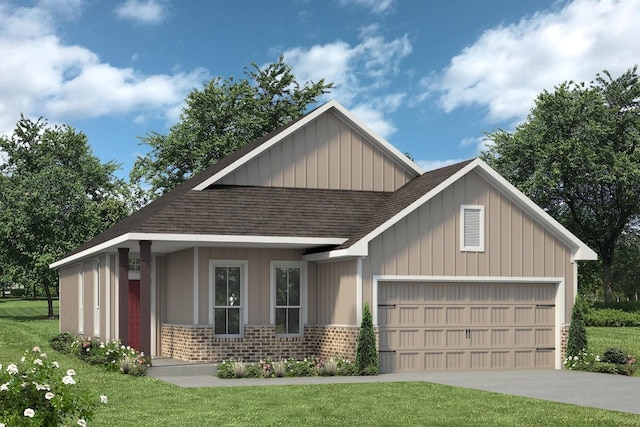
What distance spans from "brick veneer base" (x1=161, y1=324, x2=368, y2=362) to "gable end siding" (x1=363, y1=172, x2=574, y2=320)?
1711 millimetres

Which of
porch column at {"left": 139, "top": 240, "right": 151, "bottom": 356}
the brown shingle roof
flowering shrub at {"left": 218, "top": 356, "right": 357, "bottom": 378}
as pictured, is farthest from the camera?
the brown shingle roof

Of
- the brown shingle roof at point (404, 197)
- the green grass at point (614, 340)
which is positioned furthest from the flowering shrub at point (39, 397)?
the green grass at point (614, 340)

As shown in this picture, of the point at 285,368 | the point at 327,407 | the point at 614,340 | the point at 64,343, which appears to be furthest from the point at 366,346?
the point at 614,340

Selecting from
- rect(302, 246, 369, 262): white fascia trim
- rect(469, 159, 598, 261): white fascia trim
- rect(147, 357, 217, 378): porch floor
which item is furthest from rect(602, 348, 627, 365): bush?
rect(147, 357, 217, 378): porch floor

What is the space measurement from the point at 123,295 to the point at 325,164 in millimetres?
6767

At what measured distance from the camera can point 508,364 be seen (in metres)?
24.3

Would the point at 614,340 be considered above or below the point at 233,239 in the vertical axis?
below

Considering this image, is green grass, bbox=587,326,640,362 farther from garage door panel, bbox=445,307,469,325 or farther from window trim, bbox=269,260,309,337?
window trim, bbox=269,260,309,337

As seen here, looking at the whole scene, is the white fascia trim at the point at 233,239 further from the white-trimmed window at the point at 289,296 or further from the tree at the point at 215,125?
the tree at the point at 215,125

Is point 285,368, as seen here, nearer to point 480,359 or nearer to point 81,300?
point 480,359

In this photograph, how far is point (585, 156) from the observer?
172ft

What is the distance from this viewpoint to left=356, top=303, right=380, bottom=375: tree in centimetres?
2234

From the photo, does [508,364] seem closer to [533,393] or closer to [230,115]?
[533,393]

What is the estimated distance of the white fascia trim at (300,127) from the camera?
83.4 feet
